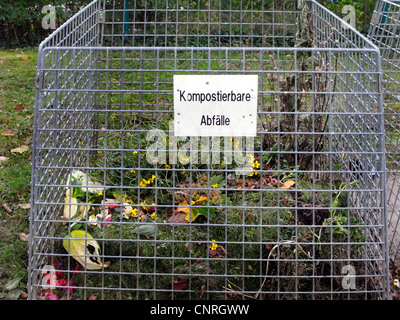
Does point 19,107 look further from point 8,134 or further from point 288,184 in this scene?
point 288,184

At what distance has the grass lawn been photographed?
2725 mm

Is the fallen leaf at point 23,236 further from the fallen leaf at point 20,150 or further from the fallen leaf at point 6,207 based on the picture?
the fallen leaf at point 20,150

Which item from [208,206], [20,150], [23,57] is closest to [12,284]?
[208,206]

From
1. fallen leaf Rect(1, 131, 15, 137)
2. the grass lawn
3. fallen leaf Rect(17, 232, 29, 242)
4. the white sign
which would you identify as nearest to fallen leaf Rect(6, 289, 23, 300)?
the grass lawn

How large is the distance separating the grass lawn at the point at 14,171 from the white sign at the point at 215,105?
1314 millimetres

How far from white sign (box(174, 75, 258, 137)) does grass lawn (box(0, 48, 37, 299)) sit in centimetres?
131

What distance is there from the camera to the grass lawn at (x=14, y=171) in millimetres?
2725

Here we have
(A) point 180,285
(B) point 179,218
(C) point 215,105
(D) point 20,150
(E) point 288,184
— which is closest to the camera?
(C) point 215,105

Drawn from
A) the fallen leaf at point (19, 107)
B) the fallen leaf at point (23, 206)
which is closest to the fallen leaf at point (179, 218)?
the fallen leaf at point (23, 206)

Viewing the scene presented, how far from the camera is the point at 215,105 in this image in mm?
2248

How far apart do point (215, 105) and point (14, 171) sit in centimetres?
212

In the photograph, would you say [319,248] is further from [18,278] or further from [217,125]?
[18,278]

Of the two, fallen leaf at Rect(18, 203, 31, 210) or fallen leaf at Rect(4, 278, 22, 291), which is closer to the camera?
fallen leaf at Rect(4, 278, 22, 291)

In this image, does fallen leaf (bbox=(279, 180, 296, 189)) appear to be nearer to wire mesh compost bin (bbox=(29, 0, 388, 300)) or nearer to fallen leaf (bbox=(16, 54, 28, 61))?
wire mesh compost bin (bbox=(29, 0, 388, 300))
